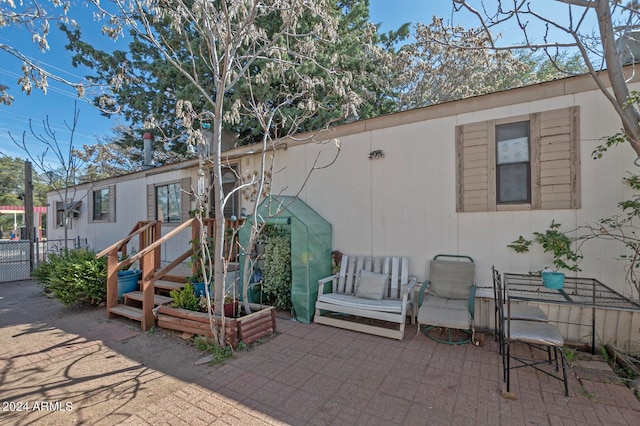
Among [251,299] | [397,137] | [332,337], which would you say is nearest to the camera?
[332,337]

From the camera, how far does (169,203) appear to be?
318 inches

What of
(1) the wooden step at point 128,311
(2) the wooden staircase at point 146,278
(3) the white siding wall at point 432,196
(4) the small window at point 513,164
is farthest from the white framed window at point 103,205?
(4) the small window at point 513,164

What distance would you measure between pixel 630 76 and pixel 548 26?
3.39ft

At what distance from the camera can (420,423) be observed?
2.20 m

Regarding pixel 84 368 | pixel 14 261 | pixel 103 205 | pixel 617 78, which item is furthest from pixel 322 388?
pixel 103 205

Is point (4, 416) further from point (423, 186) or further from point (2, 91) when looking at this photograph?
point (423, 186)

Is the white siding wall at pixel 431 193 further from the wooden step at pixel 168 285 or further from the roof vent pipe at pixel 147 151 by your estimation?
the roof vent pipe at pixel 147 151

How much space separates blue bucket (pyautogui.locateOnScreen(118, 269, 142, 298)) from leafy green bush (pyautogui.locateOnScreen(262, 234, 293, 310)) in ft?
7.77

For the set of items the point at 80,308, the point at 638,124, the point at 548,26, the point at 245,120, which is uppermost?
the point at 245,120

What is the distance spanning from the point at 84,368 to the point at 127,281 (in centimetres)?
220

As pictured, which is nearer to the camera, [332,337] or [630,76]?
[630,76]

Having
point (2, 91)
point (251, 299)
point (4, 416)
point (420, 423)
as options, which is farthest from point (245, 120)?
point (420, 423)

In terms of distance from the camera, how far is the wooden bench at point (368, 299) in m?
3.80

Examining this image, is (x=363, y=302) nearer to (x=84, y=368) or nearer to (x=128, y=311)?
(x=84, y=368)
